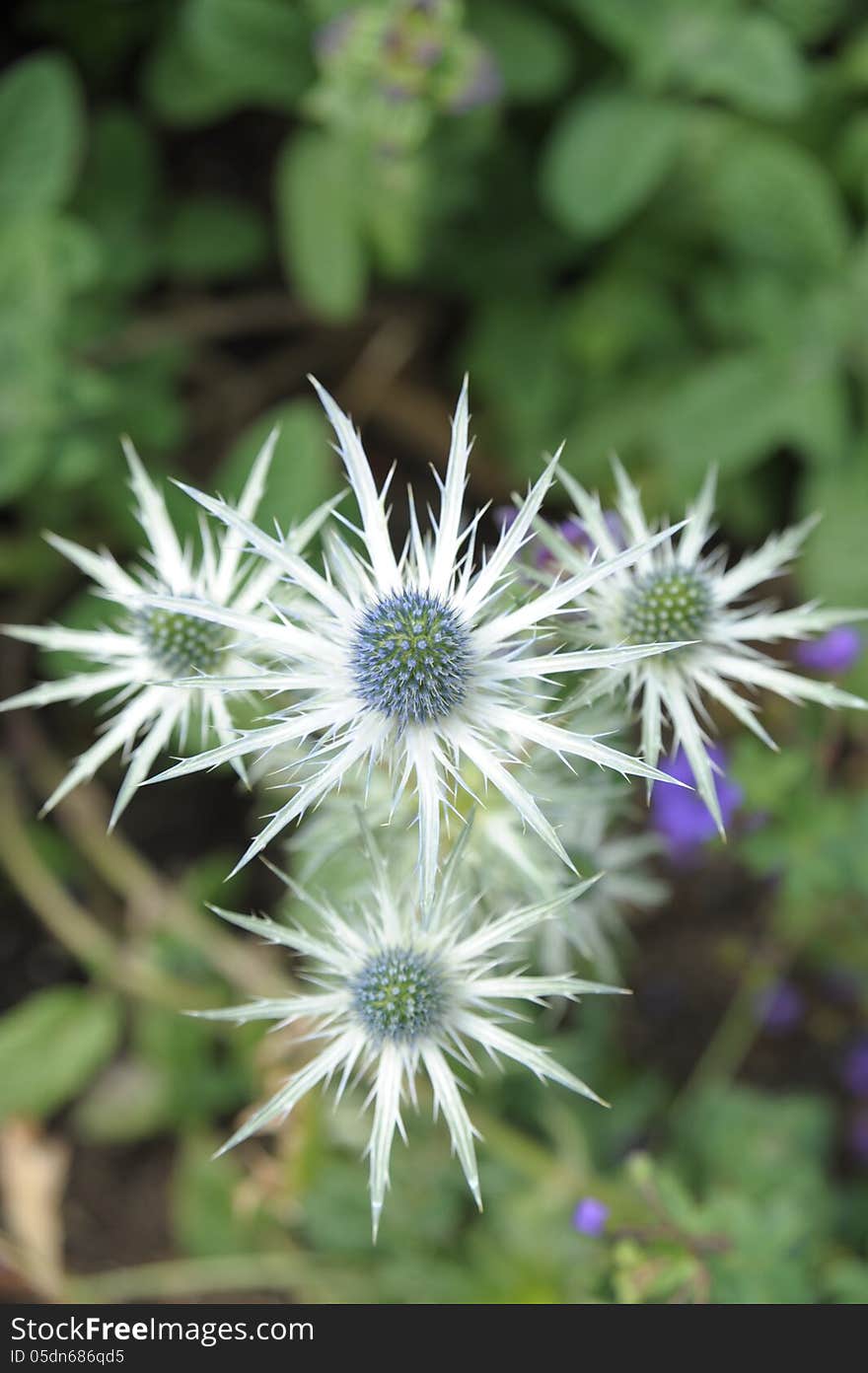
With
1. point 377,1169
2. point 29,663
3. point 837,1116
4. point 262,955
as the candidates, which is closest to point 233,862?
point 262,955

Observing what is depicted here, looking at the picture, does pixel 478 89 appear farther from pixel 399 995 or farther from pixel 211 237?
pixel 399 995

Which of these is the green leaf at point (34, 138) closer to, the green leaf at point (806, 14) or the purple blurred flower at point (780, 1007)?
the green leaf at point (806, 14)

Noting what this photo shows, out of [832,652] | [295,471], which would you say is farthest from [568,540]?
[295,471]

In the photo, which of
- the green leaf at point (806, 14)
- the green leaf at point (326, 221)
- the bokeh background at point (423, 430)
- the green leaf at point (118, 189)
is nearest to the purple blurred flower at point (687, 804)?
the bokeh background at point (423, 430)

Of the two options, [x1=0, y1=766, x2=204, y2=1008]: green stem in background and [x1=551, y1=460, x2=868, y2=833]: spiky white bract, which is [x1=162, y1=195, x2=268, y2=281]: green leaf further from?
[x1=551, y1=460, x2=868, y2=833]: spiky white bract

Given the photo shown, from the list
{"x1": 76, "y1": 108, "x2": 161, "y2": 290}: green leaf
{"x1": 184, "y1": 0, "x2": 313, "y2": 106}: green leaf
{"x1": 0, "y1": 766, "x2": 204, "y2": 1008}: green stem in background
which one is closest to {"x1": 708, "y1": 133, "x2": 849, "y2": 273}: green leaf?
{"x1": 184, "y1": 0, "x2": 313, "y2": 106}: green leaf

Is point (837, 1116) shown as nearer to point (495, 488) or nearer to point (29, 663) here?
point (495, 488)
